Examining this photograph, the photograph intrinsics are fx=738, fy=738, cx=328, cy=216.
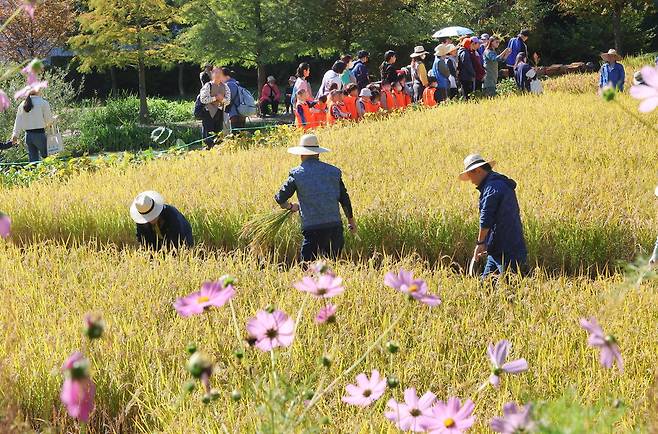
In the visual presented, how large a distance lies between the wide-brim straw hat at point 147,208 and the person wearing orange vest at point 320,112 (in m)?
6.04

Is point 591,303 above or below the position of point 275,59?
below

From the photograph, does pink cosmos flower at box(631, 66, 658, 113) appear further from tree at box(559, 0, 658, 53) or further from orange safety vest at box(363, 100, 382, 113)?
tree at box(559, 0, 658, 53)

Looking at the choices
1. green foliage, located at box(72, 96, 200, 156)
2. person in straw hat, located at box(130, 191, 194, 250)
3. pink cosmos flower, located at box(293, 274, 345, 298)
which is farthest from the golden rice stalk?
green foliage, located at box(72, 96, 200, 156)

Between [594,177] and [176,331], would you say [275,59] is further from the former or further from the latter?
[176,331]

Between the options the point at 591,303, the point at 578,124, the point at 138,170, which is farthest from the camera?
the point at 578,124

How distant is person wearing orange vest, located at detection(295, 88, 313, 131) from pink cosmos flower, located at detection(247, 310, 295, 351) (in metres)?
9.46

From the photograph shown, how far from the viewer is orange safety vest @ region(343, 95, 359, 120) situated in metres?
11.0

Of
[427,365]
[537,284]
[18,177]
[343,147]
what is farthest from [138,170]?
[427,365]

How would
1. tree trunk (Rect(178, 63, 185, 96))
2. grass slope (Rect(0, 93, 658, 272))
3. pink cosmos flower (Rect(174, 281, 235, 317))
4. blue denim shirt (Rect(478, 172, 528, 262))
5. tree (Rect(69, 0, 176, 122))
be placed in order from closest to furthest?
pink cosmos flower (Rect(174, 281, 235, 317)) → blue denim shirt (Rect(478, 172, 528, 262)) → grass slope (Rect(0, 93, 658, 272)) → tree (Rect(69, 0, 176, 122)) → tree trunk (Rect(178, 63, 185, 96))

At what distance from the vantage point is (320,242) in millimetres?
4762

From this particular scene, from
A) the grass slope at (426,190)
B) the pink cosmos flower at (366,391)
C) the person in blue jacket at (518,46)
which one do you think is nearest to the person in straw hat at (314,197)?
the grass slope at (426,190)

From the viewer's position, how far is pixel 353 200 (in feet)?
18.8

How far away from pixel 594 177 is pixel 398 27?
54.4 feet

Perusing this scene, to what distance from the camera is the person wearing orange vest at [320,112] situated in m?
10.8
